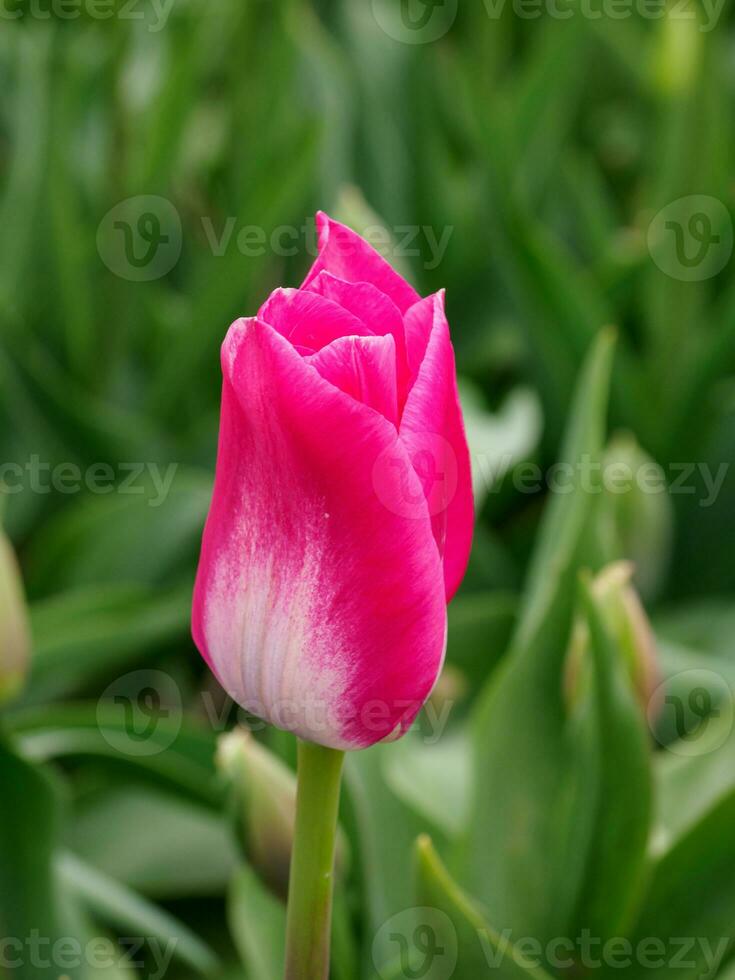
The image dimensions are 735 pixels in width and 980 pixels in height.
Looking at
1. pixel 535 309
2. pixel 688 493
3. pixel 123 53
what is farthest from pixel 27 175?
pixel 688 493

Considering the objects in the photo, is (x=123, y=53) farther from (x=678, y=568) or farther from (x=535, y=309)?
(x=678, y=568)

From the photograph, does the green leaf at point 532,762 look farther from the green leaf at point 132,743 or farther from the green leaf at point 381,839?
the green leaf at point 132,743

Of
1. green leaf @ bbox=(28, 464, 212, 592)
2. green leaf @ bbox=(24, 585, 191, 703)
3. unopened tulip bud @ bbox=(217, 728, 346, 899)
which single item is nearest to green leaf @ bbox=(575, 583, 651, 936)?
unopened tulip bud @ bbox=(217, 728, 346, 899)

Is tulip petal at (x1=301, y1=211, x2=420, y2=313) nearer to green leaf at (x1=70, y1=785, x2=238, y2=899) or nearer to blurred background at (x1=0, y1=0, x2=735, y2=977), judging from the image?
blurred background at (x1=0, y1=0, x2=735, y2=977)

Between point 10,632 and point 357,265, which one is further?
point 10,632

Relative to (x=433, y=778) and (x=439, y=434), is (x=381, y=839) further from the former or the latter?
(x=439, y=434)

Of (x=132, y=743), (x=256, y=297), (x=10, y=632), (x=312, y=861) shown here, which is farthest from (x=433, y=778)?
(x=256, y=297)
